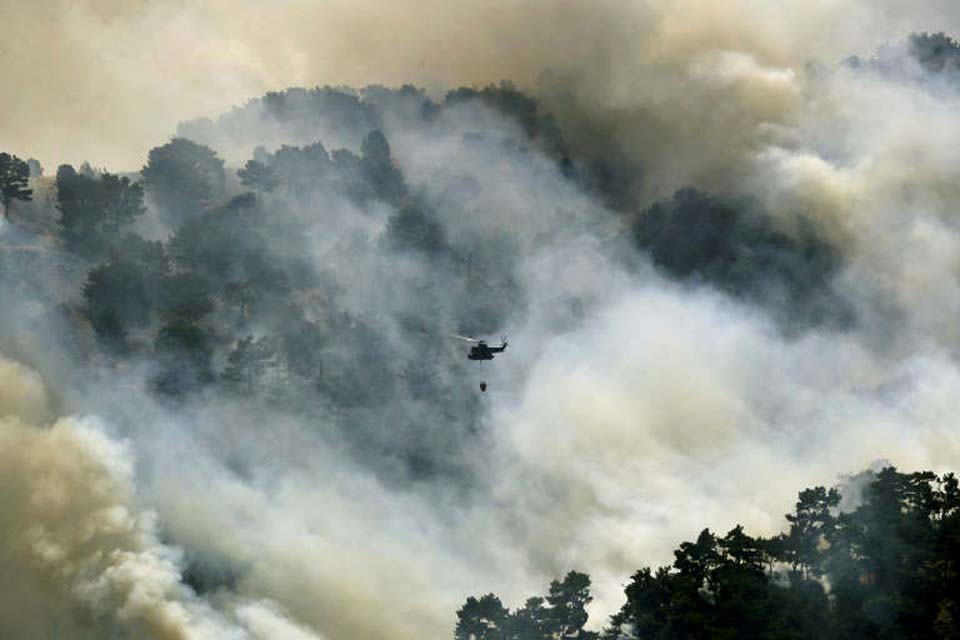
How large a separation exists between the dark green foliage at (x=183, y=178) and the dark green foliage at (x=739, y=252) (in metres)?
47.7

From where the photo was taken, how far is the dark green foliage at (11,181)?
5615 inches

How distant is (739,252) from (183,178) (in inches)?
2377

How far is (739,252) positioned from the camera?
6427 inches

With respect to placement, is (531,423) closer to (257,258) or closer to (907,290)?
(257,258)

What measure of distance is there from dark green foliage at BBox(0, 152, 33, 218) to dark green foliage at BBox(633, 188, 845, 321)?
66.2 meters

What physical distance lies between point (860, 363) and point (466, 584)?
55.1 meters

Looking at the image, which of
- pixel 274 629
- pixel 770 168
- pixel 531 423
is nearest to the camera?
pixel 274 629

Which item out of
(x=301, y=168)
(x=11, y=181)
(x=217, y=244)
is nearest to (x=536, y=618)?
(x=217, y=244)

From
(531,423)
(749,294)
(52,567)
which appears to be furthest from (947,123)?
(52,567)

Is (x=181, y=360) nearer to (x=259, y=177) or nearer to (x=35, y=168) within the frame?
(x=259, y=177)

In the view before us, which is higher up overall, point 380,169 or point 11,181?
point 380,169

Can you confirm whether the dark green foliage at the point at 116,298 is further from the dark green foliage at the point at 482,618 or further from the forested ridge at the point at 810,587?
the forested ridge at the point at 810,587

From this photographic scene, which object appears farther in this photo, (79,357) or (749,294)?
(749,294)

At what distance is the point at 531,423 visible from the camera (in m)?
141
